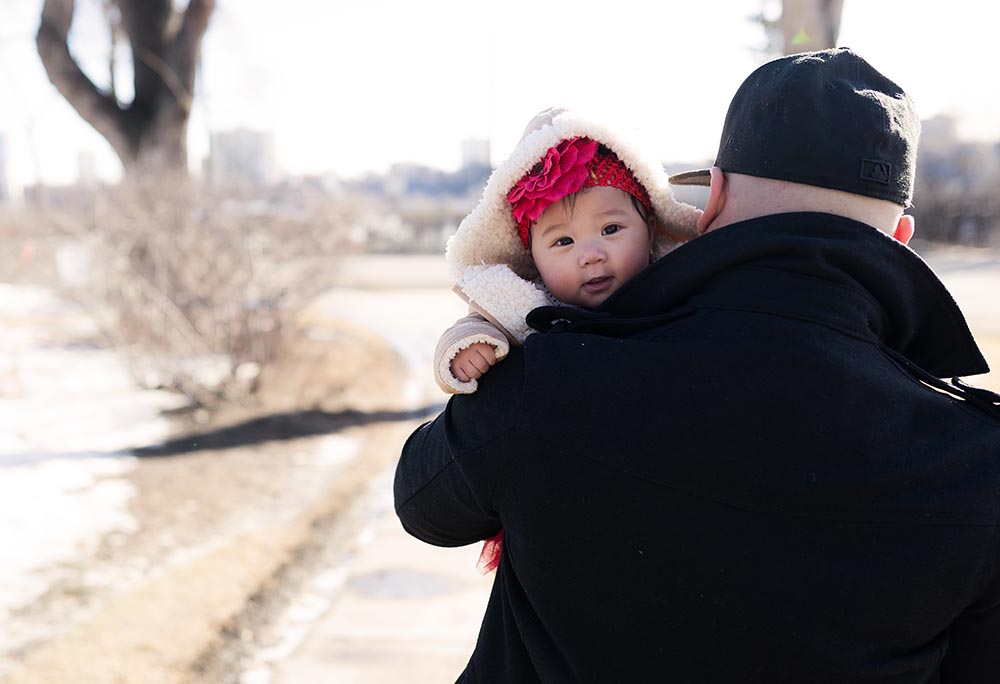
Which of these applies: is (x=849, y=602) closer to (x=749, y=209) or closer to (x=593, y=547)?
(x=593, y=547)

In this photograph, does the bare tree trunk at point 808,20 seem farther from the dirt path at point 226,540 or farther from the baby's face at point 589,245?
the baby's face at point 589,245

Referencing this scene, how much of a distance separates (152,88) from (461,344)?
892cm

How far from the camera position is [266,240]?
7730 millimetres

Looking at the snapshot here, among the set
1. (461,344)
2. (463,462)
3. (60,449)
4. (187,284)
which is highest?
(461,344)

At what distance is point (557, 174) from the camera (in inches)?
60.2

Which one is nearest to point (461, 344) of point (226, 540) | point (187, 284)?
point (226, 540)

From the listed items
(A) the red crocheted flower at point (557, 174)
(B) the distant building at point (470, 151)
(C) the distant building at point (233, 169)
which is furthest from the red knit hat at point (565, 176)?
(B) the distant building at point (470, 151)

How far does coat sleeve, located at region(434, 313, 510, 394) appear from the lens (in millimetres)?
1286

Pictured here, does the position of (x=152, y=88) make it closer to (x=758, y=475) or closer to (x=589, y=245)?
(x=589, y=245)

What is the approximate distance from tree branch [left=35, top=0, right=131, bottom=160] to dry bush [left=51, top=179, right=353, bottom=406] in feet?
5.96

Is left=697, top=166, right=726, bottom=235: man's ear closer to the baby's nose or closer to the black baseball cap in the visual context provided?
the black baseball cap

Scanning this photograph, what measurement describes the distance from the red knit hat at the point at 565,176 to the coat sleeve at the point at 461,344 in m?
0.26

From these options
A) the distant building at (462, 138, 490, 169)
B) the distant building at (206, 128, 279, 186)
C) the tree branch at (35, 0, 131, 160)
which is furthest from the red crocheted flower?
the distant building at (462, 138, 490, 169)

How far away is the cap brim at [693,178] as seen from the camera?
4.91 ft
